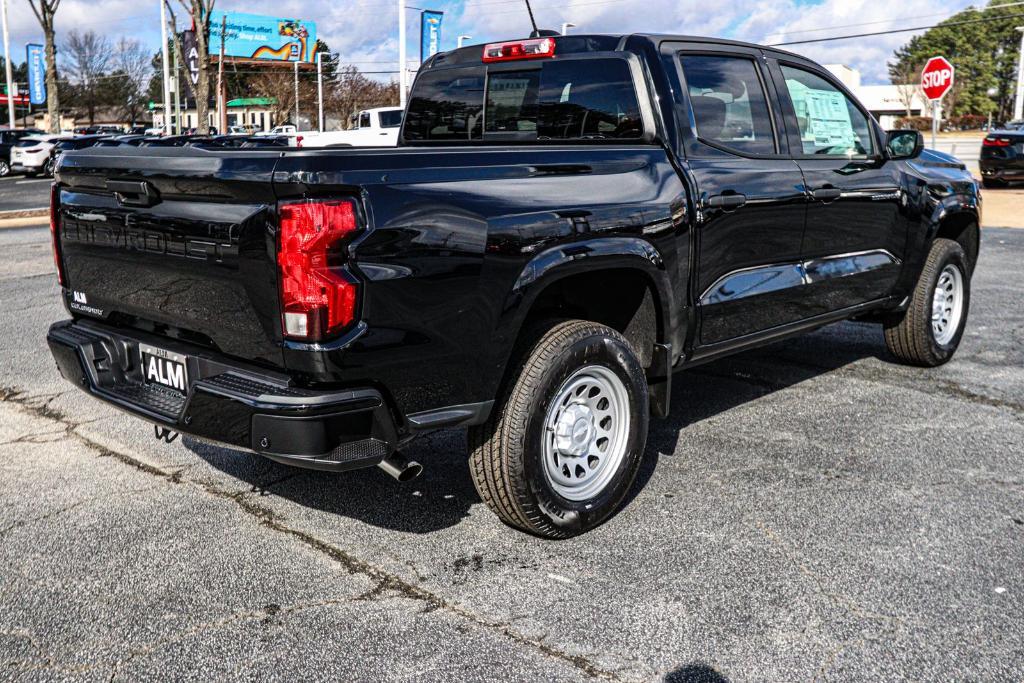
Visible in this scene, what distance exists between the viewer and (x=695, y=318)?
436 cm

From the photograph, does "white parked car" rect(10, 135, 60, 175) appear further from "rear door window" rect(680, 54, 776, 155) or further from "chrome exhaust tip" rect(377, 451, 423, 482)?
"chrome exhaust tip" rect(377, 451, 423, 482)

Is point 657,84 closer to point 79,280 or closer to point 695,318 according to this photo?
point 695,318

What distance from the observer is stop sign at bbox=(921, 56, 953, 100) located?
2000cm

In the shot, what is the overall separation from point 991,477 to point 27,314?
7.29 m

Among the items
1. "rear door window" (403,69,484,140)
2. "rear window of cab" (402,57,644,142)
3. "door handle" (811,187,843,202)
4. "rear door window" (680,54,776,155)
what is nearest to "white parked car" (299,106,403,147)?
"rear door window" (403,69,484,140)

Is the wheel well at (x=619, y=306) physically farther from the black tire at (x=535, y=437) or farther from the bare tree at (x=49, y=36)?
the bare tree at (x=49, y=36)

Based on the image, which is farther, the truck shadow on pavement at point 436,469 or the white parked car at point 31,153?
the white parked car at point 31,153

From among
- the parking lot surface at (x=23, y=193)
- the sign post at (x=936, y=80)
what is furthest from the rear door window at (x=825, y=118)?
the parking lot surface at (x=23, y=193)

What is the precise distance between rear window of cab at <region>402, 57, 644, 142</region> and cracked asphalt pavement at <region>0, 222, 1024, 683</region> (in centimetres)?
154

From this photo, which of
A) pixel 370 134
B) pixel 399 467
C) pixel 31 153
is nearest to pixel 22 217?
pixel 370 134

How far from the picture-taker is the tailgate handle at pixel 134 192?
135 inches

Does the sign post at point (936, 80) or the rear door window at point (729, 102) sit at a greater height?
the sign post at point (936, 80)

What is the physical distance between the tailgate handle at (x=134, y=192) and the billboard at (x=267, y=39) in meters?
84.3

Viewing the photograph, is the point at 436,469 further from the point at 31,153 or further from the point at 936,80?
the point at 31,153
